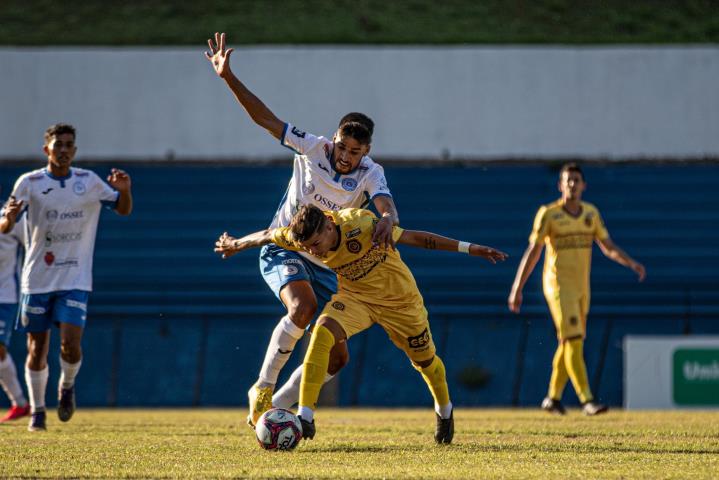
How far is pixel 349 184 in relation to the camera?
7957 mm

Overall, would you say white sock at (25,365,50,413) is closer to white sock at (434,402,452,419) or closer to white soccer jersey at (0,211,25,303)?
white soccer jersey at (0,211,25,303)

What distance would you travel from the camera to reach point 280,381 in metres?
17.5

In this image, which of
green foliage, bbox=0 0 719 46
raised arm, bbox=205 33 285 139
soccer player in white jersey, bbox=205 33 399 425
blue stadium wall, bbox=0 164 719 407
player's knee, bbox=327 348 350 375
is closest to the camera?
soccer player in white jersey, bbox=205 33 399 425

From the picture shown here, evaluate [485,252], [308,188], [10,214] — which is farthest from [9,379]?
[485,252]

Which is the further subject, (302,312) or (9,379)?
(9,379)

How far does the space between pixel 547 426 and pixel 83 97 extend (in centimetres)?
1430

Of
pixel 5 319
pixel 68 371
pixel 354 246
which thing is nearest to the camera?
pixel 354 246

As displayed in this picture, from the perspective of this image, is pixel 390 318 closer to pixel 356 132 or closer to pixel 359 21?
pixel 356 132

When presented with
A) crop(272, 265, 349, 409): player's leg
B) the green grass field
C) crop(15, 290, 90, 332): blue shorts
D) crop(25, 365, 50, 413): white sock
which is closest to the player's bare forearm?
crop(272, 265, 349, 409): player's leg

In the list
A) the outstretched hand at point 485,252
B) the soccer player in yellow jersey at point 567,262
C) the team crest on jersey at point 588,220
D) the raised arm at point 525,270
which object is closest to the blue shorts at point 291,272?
the outstretched hand at point 485,252

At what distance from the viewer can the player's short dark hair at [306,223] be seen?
691cm

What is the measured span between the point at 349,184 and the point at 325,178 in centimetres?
16

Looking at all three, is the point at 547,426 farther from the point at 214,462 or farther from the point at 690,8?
the point at 690,8

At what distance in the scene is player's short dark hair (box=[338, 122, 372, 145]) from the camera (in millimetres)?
7598
